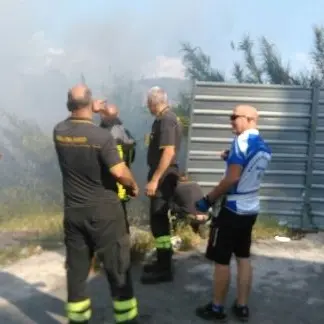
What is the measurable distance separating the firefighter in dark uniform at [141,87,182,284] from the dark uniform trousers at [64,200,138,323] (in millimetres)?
904

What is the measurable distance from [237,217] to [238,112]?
0.73 metres

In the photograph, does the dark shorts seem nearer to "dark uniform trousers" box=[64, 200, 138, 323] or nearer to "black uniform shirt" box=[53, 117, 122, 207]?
"dark uniform trousers" box=[64, 200, 138, 323]

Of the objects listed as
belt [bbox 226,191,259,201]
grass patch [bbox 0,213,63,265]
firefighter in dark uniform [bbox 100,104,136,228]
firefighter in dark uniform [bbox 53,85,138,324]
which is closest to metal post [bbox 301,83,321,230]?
firefighter in dark uniform [bbox 100,104,136,228]

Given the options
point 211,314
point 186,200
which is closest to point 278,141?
point 186,200

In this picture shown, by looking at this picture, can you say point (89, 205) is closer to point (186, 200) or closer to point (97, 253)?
point (97, 253)

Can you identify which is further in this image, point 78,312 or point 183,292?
point 183,292

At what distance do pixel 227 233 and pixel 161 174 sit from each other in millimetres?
839

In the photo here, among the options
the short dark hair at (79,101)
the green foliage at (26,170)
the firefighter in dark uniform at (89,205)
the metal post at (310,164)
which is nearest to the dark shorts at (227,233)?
the firefighter in dark uniform at (89,205)

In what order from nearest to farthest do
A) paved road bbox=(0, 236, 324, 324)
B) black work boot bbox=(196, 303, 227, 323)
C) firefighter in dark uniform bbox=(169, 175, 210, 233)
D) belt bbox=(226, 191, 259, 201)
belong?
belt bbox=(226, 191, 259, 201) → black work boot bbox=(196, 303, 227, 323) → paved road bbox=(0, 236, 324, 324) → firefighter in dark uniform bbox=(169, 175, 210, 233)

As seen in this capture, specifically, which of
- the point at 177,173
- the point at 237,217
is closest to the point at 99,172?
the point at 237,217

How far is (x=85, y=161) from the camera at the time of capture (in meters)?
3.33

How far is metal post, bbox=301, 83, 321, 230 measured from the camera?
22.0ft

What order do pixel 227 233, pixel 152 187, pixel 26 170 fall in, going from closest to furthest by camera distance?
pixel 227 233 < pixel 152 187 < pixel 26 170

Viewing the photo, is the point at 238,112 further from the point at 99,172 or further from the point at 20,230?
the point at 20,230
